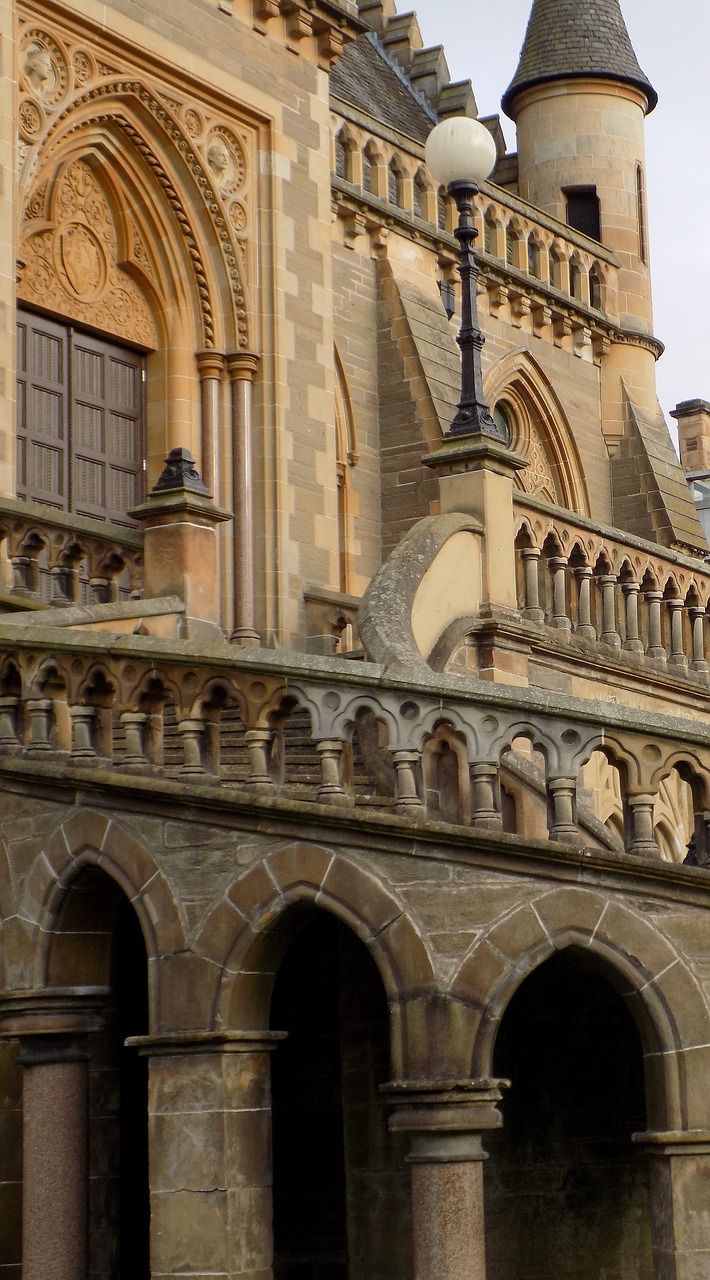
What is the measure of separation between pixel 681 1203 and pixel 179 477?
5.11 m

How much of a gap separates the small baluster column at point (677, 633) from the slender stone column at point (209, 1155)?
706cm

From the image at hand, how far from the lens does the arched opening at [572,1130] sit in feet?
41.4

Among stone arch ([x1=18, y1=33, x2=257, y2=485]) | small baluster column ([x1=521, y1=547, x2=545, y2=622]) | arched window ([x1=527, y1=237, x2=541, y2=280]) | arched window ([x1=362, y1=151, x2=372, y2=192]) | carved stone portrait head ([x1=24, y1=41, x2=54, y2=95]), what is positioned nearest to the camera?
small baluster column ([x1=521, y1=547, x2=545, y2=622])

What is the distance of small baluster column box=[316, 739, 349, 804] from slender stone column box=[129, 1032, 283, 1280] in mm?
1159

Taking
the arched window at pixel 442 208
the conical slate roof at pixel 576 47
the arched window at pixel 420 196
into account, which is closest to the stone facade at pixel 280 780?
the arched window at pixel 420 196

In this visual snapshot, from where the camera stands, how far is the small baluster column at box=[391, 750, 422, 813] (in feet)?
34.0

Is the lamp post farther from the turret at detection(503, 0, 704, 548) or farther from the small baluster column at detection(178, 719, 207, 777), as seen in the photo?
the turret at detection(503, 0, 704, 548)

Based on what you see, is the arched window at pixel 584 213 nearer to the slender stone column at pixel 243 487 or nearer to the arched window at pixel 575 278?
the arched window at pixel 575 278

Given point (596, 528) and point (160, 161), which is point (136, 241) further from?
point (596, 528)

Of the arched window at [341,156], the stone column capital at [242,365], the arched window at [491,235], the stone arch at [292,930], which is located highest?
the arched window at [491,235]

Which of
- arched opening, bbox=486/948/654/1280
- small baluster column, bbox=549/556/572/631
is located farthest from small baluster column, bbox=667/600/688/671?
arched opening, bbox=486/948/654/1280

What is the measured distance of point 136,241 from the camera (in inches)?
685

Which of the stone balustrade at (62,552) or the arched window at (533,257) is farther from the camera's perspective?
the arched window at (533,257)

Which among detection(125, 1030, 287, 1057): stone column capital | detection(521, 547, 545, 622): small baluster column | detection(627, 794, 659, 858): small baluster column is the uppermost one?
detection(521, 547, 545, 622): small baluster column
